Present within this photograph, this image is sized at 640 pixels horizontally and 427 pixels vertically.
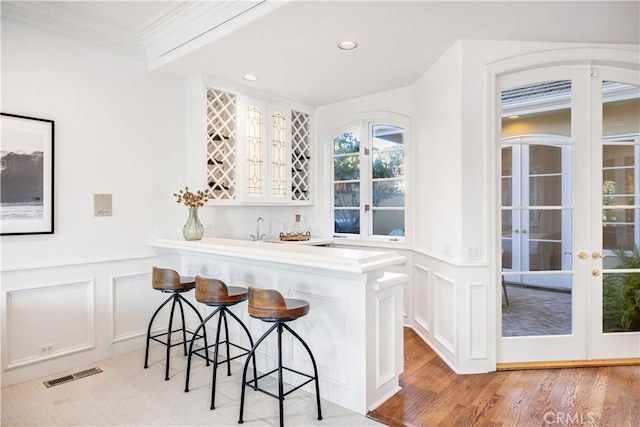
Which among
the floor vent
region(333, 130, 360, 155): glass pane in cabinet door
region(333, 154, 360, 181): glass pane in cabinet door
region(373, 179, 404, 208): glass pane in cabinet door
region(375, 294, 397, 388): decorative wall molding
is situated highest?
region(333, 130, 360, 155): glass pane in cabinet door

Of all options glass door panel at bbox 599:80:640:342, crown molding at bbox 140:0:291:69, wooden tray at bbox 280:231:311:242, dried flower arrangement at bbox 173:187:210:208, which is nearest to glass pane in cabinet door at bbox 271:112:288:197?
wooden tray at bbox 280:231:311:242

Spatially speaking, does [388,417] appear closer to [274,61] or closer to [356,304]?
[356,304]

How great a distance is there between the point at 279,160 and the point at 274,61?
56.6 inches

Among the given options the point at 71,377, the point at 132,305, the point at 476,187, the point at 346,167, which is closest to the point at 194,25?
the point at 346,167

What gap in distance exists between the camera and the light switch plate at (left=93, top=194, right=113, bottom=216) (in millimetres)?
3283

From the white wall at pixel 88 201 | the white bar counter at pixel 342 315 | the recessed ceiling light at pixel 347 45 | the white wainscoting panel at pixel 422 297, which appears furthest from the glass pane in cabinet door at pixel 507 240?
the white wall at pixel 88 201

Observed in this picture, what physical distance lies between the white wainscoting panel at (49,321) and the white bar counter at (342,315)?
1.35 metres

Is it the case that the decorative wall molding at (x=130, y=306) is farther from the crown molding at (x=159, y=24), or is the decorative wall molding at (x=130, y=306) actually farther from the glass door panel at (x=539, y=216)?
the glass door panel at (x=539, y=216)

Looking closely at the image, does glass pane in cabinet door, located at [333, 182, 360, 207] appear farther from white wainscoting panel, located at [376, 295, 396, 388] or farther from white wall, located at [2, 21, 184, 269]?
white wainscoting panel, located at [376, 295, 396, 388]

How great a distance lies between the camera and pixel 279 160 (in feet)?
15.2

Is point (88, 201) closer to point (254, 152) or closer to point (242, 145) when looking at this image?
point (242, 145)

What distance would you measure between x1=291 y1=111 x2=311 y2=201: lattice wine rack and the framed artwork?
2.59 metres

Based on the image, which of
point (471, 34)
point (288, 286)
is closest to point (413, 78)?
point (471, 34)

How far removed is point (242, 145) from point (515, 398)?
11.1 feet
